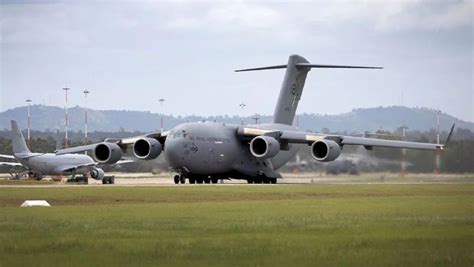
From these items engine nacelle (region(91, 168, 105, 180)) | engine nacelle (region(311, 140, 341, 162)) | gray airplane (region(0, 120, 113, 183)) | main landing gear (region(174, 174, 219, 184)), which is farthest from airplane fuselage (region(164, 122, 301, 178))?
gray airplane (region(0, 120, 113, 183))

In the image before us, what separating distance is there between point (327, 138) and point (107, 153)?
13397 mm

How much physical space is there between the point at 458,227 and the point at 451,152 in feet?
119

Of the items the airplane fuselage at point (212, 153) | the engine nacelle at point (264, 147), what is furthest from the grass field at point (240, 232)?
the engine nacelle at point (264, 147)

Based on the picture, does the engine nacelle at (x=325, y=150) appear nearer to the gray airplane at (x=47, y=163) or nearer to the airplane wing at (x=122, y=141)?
the airplane wing at (x=122, y=141)

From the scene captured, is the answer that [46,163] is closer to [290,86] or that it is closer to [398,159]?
[290,86]

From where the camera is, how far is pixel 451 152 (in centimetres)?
5984

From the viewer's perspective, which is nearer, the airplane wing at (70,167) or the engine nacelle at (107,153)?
the engine nacelle at (107,153)

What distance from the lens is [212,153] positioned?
6388cm

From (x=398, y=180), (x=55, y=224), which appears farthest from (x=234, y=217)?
(x=398, y=180)

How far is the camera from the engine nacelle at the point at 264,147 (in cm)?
6288

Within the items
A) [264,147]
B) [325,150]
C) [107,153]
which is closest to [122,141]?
[107,153]

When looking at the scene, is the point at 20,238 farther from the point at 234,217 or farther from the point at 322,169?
the point at 322,169

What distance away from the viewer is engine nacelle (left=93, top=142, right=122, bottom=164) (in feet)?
211

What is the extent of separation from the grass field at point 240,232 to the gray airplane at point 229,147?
23219 millimetres
